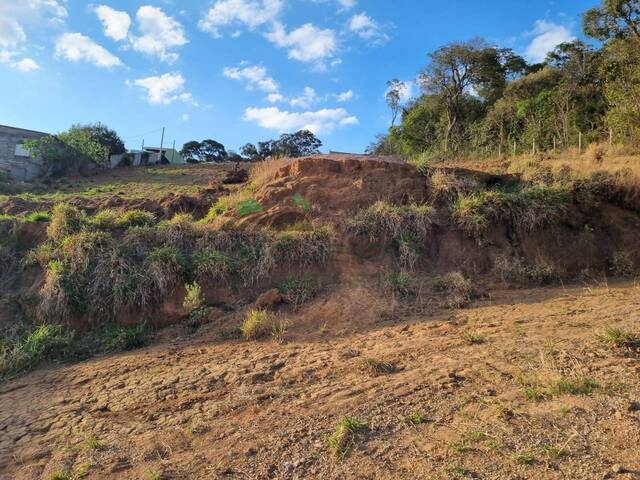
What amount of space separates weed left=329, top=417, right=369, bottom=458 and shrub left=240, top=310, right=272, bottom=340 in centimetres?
220

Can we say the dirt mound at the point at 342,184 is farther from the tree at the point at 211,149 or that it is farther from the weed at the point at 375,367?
the tree at the point at 211,149

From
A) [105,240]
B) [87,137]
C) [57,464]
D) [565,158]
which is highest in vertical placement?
[87,137]

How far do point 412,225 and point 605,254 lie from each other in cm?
307

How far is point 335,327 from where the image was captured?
5.39 meters

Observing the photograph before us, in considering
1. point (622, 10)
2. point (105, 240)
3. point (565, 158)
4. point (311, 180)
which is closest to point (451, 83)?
point (622, 10)

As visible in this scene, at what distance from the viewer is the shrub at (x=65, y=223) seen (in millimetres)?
7180

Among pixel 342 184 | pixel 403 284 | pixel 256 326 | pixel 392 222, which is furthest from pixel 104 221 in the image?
pixel 403 284

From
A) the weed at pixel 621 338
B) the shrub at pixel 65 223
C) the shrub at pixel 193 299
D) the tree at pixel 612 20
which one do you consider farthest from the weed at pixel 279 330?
the tree at pixel 612 20

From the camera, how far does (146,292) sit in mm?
6094

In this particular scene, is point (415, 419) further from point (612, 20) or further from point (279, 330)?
point (612, 20)

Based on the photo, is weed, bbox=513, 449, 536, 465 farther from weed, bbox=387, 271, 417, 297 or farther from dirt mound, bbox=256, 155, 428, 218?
dirt mound, bbox=256, 155, 428, 218

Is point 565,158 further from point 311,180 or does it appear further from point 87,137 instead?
point 87,137

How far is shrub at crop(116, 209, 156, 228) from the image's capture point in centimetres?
742

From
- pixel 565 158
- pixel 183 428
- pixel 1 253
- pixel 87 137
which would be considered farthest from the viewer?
pixel 87 137
